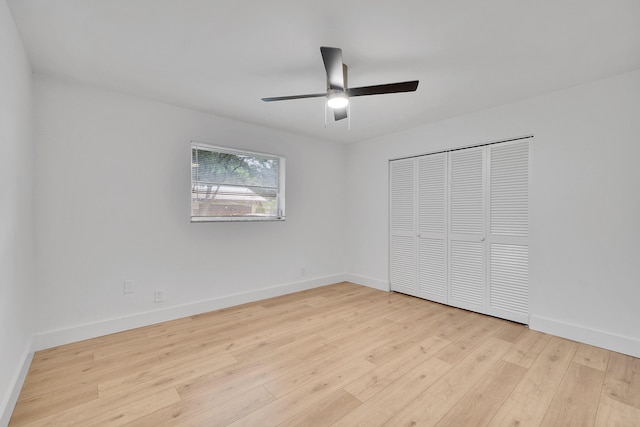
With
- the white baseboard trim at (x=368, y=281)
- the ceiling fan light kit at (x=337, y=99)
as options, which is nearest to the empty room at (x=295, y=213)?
the ceiling fan light kit at (x=337, y=99)

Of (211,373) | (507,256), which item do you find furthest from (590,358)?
(211,373)

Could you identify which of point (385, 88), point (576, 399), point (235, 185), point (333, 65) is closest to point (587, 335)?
point (576, 399)

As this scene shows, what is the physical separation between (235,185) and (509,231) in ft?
10.8

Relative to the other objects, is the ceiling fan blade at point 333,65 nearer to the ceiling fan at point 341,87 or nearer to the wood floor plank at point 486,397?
the ceiling fan at point 341,87

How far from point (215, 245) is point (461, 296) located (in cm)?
313

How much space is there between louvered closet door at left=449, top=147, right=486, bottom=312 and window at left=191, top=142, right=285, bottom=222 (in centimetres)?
233

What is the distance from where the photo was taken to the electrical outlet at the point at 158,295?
10.2ft

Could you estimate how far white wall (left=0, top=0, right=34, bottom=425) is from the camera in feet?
5.41

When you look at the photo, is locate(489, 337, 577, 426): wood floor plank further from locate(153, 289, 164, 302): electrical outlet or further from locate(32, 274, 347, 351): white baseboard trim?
locate(153, 289, 164, 302): electrical outlet

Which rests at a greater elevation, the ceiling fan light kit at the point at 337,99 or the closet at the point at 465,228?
the ceiling fan light kit at the point at 337,99

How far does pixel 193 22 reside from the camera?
1838mm

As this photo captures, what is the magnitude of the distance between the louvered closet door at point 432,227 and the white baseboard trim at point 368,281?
58cm

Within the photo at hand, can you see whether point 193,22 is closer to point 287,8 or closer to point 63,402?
point 287,8

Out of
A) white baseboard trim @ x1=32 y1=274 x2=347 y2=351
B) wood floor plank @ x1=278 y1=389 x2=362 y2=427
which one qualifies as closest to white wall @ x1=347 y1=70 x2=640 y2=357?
wood floor plank @ x1=278 y1=389 x2=362 y2=427
